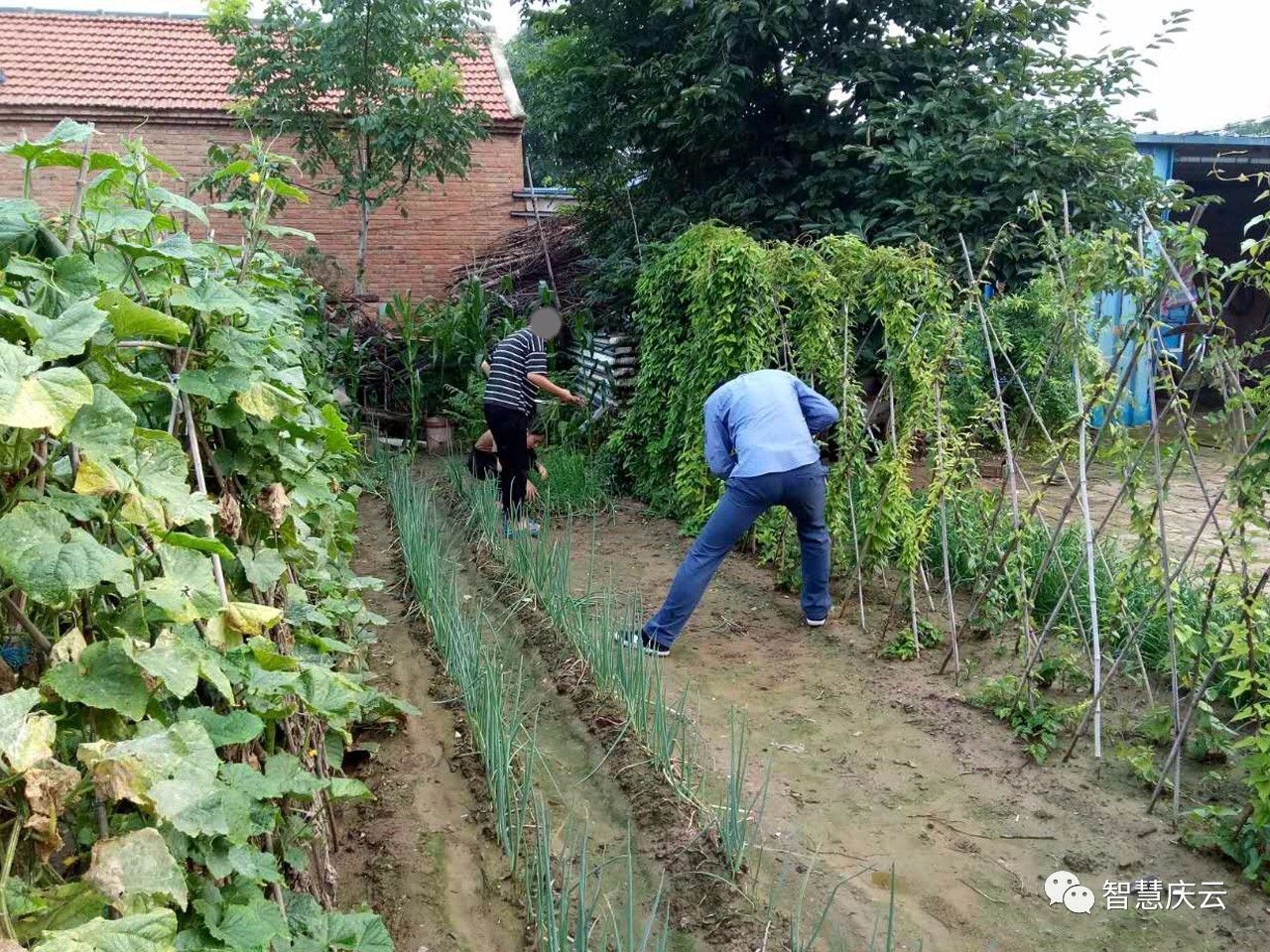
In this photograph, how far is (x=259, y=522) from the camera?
2.19 metres

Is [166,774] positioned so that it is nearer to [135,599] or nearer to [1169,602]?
[135,599]

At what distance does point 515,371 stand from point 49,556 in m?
5.17

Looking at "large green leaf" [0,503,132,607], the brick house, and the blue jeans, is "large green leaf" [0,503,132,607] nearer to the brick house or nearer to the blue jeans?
the blue jeans

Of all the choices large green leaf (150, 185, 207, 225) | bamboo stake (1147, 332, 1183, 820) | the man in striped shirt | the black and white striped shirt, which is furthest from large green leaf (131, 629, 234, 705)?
the black and white striped shirt

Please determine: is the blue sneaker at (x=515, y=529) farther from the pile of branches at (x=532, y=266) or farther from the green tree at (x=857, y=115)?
the pile of branches at (x=532, y=266)

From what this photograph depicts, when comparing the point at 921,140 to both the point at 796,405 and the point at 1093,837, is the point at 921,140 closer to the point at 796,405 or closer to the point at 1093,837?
the point at 796,405

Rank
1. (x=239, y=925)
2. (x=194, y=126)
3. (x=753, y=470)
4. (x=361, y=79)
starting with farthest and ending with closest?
(x=194, y=126) → (x=361, y=79) → (x=753, y=470) → (x=239, y=925)

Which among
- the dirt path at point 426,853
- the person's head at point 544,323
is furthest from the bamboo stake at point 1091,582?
the person's head at point 544,323

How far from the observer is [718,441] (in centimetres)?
456

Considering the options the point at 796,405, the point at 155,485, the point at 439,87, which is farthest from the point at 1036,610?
the point at 439,87

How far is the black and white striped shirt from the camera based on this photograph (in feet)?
→ 20.2

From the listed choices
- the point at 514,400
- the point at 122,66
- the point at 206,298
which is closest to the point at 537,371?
the point at 514,400

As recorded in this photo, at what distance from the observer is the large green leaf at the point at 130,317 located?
1367 millimetres

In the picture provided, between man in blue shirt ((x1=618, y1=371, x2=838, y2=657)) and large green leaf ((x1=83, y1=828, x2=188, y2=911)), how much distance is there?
Result: 10.3 feet
